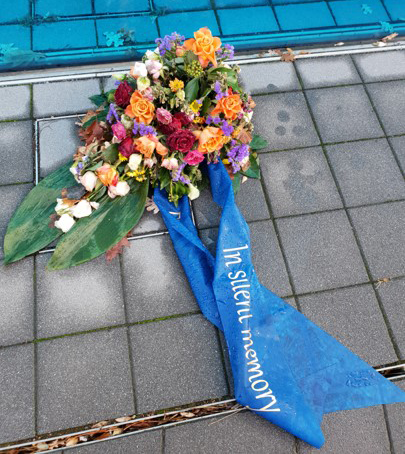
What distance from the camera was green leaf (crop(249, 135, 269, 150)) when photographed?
346cm

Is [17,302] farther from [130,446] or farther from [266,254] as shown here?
[266,254]

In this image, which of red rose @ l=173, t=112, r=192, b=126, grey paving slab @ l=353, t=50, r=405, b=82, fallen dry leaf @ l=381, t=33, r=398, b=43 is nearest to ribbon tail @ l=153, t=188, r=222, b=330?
red rose @ l=173, t=112, r=192, b=126

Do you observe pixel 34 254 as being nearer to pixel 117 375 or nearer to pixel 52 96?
pixel 117 375

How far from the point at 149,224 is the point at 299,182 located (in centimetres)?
125

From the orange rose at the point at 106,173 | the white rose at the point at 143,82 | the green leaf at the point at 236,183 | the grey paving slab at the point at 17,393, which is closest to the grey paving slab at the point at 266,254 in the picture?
the green leaf at the point at 236,183

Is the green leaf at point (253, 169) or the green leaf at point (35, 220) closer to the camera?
the green leaf at point (35, 220)

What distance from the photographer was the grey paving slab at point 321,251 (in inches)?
121

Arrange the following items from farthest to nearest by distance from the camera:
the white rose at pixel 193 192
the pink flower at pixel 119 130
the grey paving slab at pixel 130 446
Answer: the white rose at pixel 193 192
the pink flower at pixel 119 130
the grey paving slab at pixel 130 446

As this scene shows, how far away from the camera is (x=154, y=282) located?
117 inches

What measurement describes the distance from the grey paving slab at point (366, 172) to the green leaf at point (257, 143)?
55 centimetres

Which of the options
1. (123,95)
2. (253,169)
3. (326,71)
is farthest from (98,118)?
(326,71)

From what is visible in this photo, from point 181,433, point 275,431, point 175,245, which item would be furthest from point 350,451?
point 175,245

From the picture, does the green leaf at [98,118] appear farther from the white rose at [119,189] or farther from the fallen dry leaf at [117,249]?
the fallen dry leaf at [117,249]

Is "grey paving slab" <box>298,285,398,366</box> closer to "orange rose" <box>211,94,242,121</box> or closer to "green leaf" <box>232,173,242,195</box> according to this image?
"green leaf" <box>232,173,242,195</box>
